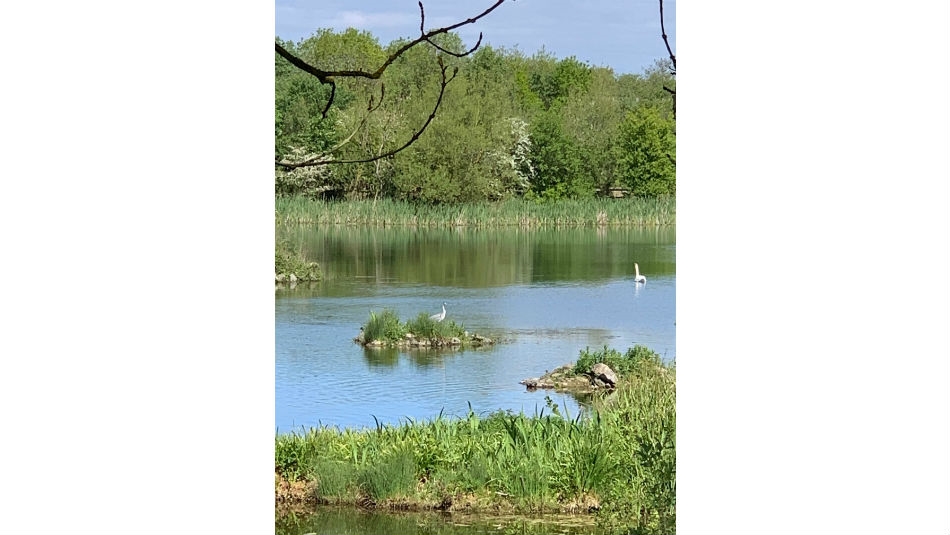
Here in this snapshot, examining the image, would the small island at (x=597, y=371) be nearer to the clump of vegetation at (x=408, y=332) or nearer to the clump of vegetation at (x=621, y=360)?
the clump of vegetation at (x=621, y=360)

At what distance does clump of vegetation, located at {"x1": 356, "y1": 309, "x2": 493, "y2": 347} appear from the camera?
4.91m

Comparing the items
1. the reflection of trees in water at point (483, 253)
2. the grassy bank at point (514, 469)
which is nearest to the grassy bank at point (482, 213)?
the reflection of trees in water at point (483, 253)

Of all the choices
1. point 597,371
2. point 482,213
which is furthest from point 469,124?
point 597,371

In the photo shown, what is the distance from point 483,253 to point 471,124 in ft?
2.20

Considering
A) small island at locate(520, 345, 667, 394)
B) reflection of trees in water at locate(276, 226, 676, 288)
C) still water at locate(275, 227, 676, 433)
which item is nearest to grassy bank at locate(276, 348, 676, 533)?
still water at locate(275, 227, 676, 433)

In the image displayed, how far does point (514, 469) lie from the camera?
3.95m

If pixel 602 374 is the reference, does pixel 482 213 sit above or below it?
above

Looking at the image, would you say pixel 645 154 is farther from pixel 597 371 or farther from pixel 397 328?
pixel 397 328

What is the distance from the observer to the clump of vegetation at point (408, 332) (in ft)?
16.1

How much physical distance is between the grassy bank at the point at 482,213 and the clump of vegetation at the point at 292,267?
22 centimetres

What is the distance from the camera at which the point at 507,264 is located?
5.04 metres
